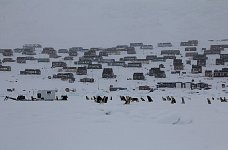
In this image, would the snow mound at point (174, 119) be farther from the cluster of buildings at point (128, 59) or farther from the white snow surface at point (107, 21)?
the white snow surface at point (107, 21)

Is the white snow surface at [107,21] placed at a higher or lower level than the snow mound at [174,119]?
higher

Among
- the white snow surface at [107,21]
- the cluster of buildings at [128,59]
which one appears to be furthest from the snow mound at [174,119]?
the white snow surface at [107,21]

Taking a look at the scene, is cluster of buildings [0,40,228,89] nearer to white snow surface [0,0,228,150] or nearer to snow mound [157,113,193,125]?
white snow surface [0,0,228,150]

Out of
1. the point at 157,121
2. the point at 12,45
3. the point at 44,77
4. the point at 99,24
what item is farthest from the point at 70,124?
the point at 99,24

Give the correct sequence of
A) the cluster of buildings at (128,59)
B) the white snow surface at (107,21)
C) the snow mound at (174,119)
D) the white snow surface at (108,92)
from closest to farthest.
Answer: the white snow surface at (108,92)
the snow mound at (174,119)
the cluster of buildings at (128,59)
the white snow surface at (107,21)

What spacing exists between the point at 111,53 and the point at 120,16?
38633 millimetres

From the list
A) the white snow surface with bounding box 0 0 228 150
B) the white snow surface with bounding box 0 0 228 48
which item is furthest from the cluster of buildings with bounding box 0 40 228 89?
the white snow surface with bounding box 0 0 228 48

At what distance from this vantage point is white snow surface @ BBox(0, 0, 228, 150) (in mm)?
9688

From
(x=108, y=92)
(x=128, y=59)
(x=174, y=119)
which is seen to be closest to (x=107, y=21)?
(x=128, y=59)

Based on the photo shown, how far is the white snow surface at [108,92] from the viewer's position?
9688mm

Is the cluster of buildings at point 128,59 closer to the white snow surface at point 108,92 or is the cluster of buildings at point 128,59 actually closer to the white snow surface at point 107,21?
the white snow surface at point 108,92

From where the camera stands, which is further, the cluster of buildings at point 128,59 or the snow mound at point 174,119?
the cluster of buildings at point 128,59

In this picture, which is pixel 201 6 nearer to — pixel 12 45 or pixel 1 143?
pixel 12 45

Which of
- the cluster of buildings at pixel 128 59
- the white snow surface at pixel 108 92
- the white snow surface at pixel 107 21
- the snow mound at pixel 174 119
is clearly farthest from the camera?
the white snow surface at pixel 107 21
